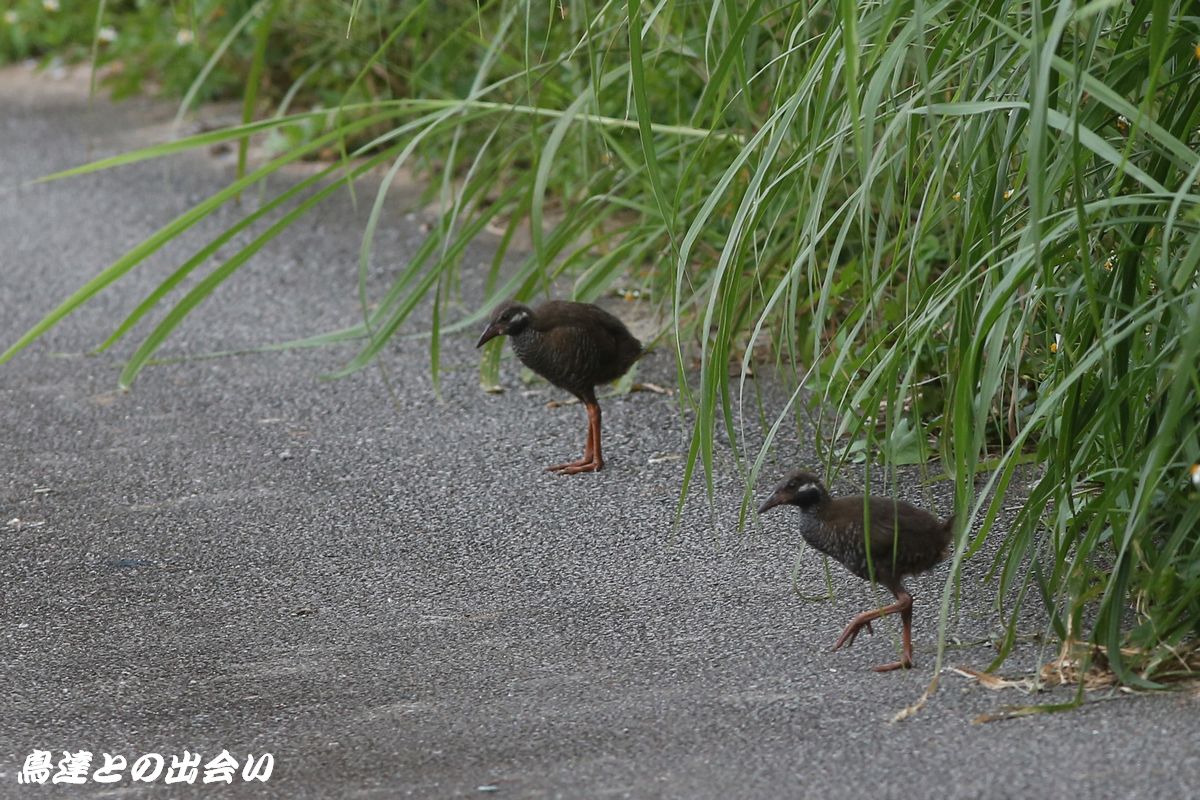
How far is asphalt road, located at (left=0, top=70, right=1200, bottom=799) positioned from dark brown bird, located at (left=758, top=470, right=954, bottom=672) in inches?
5.1

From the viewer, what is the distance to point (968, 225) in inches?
115

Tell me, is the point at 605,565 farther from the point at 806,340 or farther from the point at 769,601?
the point at 806,340

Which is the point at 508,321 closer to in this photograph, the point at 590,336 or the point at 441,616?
the point at 590,336

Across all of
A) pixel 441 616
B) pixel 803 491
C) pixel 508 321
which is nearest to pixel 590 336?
pixel 508 321

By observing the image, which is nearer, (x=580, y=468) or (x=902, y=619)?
(x=902, y=619)

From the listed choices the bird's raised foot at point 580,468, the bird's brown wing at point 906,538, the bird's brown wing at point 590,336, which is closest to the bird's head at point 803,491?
the bird's brown wing at point 906,538

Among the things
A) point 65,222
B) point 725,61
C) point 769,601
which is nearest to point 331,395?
point 769,601

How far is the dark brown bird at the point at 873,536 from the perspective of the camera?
10.5ft

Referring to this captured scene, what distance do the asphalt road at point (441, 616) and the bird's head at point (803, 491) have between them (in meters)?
0.29

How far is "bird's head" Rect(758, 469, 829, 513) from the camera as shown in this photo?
3277 millimetres

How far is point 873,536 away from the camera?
126 inches

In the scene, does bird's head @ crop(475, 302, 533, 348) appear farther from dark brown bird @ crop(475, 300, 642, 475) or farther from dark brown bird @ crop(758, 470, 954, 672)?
dark brown bird @ crop(758, 470, 954, 672)

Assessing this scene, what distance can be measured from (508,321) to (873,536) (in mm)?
1801

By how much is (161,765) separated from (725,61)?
5.43 feet
